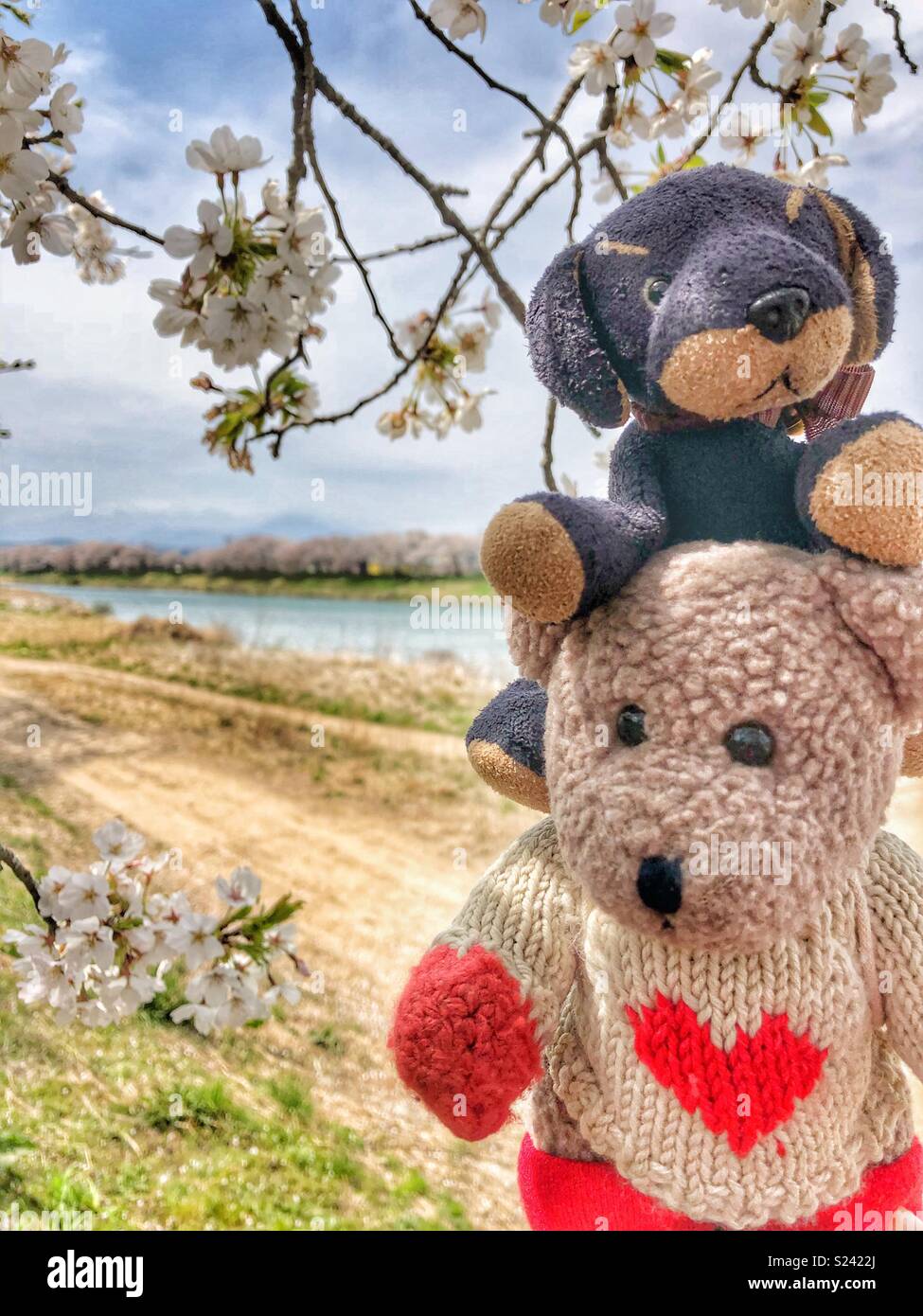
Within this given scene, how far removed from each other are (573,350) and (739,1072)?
330 mm

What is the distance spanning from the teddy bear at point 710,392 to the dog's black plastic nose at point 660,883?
0.10 m

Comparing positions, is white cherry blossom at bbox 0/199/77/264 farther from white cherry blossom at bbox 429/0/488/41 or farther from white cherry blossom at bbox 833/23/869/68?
white cherry blossom at bbox 833/23/869/68

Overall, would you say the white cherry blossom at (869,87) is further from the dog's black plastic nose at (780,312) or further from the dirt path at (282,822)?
the dirt path at (282,822)

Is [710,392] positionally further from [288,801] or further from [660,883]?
[288,801]

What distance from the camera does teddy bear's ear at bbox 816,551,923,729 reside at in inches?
15.7

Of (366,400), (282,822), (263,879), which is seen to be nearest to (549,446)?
(366,400)

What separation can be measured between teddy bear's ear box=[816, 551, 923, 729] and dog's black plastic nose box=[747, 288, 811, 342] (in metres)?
0.09

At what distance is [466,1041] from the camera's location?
17.6 inches

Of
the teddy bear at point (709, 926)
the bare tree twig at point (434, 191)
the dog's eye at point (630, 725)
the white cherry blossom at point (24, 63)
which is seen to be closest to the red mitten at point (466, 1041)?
the teddy bear at point (709, 926)

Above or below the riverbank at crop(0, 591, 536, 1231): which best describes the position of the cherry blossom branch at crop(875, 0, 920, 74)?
above

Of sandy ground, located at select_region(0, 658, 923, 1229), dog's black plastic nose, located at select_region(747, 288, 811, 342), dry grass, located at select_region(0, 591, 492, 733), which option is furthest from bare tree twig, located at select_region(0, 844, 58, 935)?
dry grass, located at select_region(0, 591, 492, 733)

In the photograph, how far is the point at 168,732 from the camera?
106 inches

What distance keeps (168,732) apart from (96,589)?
43 centimetres
